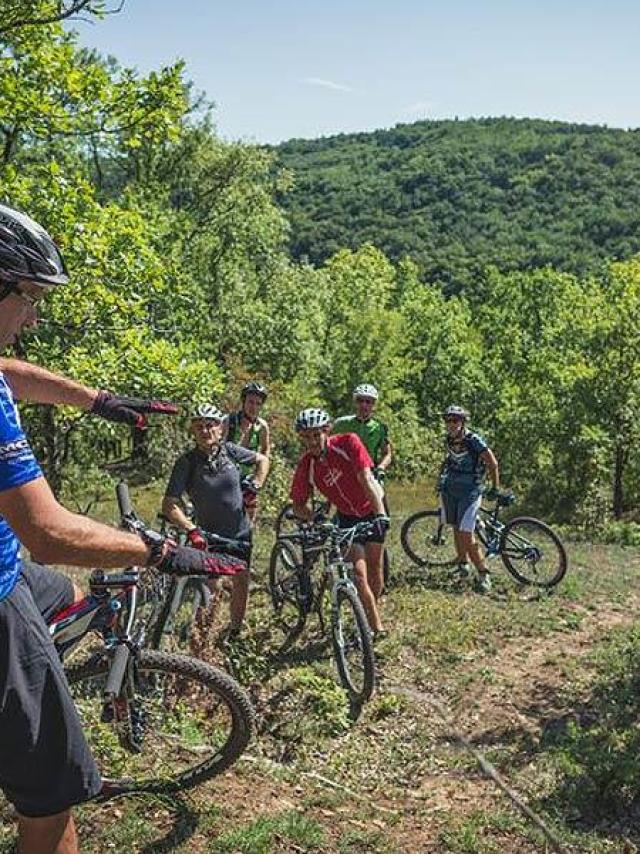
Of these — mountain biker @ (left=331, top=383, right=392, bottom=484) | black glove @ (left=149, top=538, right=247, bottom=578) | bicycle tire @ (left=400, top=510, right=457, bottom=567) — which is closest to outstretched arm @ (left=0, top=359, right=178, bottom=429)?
black glove @ (left=149, top=538, right=247, bottom=578)

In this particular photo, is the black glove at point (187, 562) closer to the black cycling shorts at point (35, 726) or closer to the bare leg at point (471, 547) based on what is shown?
the black cycling shorts at point (35, 726)

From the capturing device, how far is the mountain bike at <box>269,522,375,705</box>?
745 centimetres

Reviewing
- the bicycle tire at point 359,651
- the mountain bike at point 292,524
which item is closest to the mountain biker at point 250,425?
the mountain bike at point 292,524

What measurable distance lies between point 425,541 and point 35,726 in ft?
34.5

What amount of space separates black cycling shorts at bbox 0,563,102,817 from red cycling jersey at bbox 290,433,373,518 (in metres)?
5.45

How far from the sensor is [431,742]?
7.04m

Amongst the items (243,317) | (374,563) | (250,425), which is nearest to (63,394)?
(374,563)

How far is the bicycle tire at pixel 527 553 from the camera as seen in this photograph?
456 inches

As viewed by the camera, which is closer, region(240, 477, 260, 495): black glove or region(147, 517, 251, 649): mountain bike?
region(147, 517, 251, 649): mountain bike

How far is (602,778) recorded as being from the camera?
5.96 m

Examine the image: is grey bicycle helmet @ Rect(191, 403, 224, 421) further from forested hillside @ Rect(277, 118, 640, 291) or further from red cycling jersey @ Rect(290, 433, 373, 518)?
forested hillside @ Rect(277, 118, 640, 291)

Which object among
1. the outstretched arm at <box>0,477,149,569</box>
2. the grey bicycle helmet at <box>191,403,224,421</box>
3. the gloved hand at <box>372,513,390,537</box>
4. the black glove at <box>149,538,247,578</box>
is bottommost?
the gloved hand at <box>372,513,390,537</box>

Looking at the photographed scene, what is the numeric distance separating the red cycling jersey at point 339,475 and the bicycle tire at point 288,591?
95 cm

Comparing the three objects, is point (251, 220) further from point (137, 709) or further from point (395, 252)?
point (395, 252)
